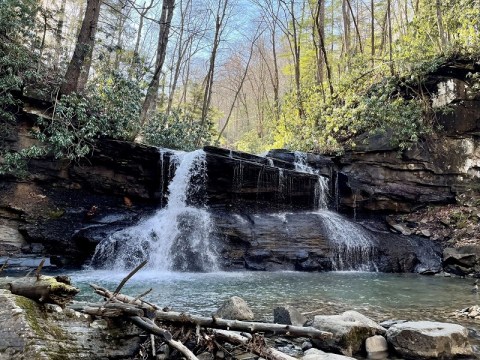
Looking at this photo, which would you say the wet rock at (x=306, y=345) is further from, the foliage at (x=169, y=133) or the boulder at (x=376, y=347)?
the foliage at (x=169, y=133)

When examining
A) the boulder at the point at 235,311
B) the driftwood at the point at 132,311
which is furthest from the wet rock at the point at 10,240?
the driftwood at the point at 132,311

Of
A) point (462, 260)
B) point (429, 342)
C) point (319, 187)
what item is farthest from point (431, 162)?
point (429, 342)

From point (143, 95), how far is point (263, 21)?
14.2 m

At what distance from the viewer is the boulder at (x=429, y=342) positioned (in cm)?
385

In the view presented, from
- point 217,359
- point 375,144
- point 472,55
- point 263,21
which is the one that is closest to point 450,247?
point 375,144

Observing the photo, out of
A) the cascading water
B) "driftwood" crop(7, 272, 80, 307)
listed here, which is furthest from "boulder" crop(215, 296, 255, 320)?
the cascading water

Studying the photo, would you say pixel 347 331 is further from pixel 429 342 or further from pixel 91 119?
pixel 91 119

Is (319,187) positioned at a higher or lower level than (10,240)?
higher

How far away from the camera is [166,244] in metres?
11.0

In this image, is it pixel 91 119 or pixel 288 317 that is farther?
pixel 91 119

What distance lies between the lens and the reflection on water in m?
6.09

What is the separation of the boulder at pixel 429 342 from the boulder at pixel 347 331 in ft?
0.82

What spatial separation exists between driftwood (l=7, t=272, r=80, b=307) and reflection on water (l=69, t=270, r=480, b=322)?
2.73 meters

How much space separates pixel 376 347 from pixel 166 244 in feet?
25.8
